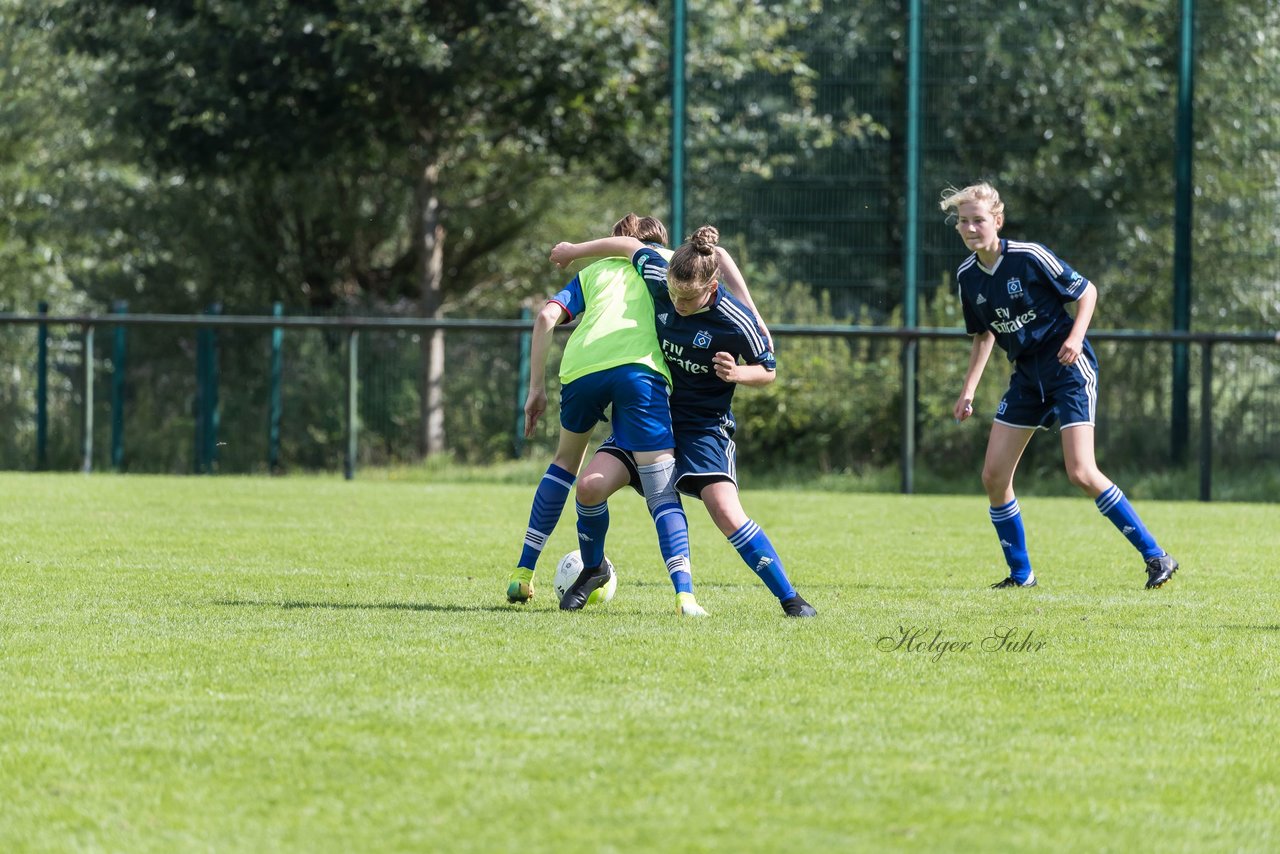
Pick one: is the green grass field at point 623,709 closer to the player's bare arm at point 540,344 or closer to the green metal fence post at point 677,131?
the player's bare arm at point 540,344

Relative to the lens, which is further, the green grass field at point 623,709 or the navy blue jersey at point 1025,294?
the navy blue jersey at point 1025,294

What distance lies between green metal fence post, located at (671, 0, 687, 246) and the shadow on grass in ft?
34.7

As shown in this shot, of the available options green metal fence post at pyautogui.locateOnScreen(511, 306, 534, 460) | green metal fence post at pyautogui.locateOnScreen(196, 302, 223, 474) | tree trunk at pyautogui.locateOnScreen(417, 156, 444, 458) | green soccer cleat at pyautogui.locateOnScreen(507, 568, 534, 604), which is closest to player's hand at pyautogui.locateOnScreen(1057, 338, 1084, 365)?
green soccer cleat at pyautogui.locateOnScreen(507, 568, 534, 604)

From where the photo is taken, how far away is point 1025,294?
793 centimetres

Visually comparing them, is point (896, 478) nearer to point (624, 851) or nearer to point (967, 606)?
point (967, 606)

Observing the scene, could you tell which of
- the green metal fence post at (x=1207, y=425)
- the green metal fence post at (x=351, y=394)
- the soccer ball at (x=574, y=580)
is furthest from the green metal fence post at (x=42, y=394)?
the soccer ball at (x=574, y=580)

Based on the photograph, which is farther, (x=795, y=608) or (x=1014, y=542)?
(x=1014, y=542)

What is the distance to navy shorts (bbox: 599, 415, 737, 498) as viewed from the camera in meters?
6.61

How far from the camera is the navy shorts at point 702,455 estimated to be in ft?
21.7

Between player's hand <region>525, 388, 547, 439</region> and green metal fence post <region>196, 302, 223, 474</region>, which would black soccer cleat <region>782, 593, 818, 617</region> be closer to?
player's hand <region>525, 388, 547, 439</region>

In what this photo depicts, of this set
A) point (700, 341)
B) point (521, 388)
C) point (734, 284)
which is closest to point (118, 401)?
point (521, 388)

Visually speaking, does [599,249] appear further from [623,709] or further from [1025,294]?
[623,709]

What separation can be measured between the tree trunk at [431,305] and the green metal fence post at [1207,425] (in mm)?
7227

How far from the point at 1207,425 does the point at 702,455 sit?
9.43 metres
